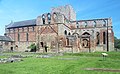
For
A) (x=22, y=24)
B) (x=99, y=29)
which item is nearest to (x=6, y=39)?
(x=22, y=24)

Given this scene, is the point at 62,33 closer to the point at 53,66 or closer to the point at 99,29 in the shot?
the point at 99,29

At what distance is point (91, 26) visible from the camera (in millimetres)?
59688

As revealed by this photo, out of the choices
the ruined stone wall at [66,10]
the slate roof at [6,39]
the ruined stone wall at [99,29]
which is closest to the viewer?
the ruined stone wall at [99,29]

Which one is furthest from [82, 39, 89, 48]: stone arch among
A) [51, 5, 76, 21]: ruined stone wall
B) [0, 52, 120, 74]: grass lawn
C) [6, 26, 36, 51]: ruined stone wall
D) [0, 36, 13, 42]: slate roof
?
[0, 36, 13, 42]: slate roof

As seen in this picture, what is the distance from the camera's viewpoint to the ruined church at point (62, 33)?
49.8m

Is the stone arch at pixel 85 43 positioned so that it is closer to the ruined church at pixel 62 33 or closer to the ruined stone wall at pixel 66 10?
the ruined church at pixel 62 33

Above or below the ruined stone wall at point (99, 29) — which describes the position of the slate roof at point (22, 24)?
above

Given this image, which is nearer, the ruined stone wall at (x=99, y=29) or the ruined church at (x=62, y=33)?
the ruined church at (x=62, y=33)

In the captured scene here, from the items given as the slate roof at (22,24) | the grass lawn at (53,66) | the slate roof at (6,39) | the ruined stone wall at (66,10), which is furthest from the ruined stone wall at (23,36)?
the grass lawn at (53,66)

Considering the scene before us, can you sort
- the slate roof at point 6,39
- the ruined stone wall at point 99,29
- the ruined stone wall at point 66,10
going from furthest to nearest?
the ruined stone wall at point 66,10 → the slate roof at point 6,39 → the ruined stone wall at point 99,29

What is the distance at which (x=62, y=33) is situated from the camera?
5172 centimetres

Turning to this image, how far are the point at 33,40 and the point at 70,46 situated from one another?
71.9 ft

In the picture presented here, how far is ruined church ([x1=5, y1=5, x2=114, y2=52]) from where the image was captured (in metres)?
49.8

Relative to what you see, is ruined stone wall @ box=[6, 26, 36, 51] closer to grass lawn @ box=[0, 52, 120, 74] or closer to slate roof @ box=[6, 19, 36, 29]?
slate roof @ box=[6, 19, 36, 29]
